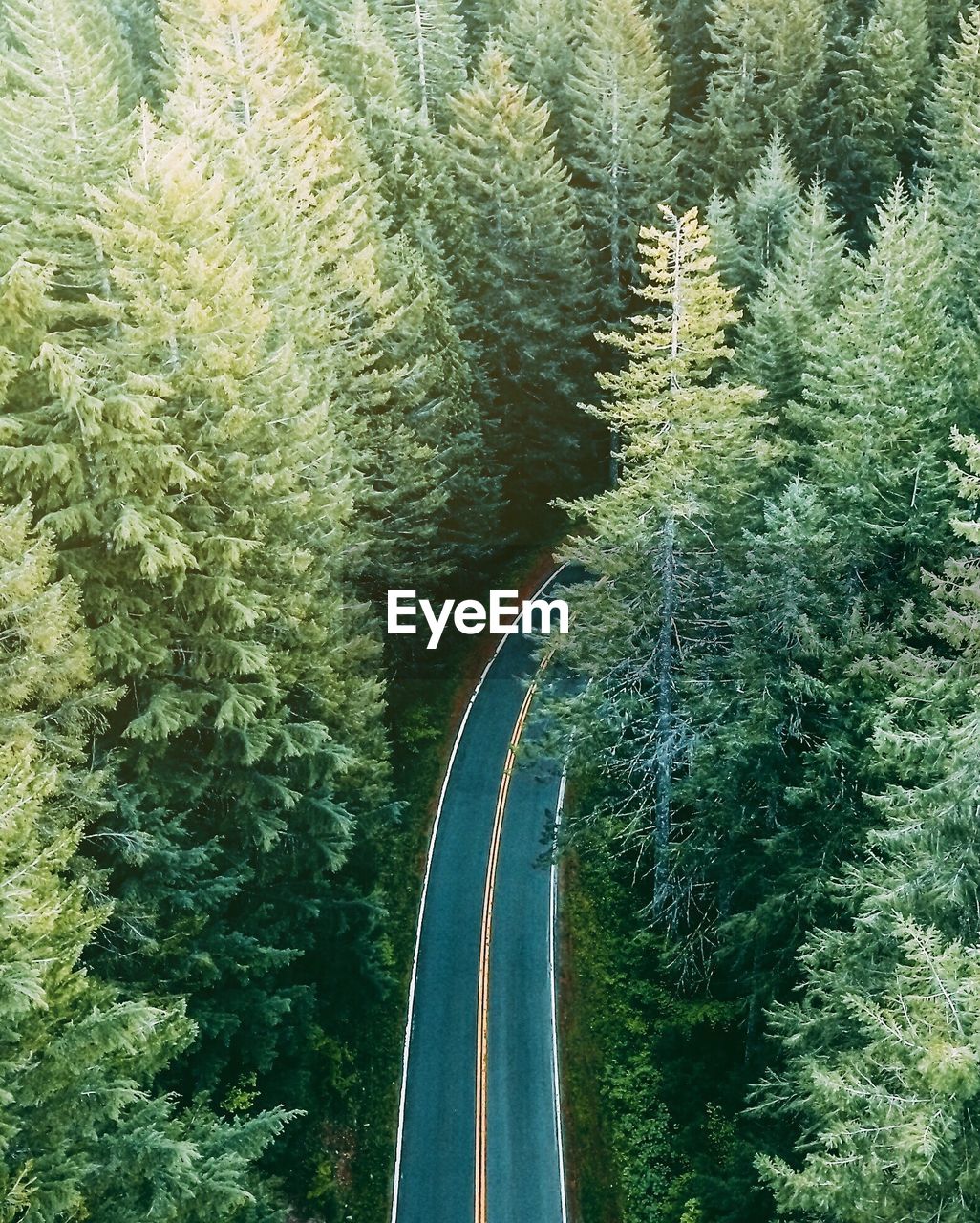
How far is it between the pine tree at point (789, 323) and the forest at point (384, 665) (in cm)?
13

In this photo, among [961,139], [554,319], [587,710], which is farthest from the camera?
[554,319]

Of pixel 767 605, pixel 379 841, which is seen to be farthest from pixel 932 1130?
pixel 379 841

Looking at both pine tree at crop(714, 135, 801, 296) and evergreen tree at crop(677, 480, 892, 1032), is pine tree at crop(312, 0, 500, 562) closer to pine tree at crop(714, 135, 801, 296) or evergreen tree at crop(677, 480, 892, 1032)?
pine tree at crop(714, 135, 801, 296)

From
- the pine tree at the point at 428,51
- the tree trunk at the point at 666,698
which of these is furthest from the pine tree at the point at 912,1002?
the pine tree at the point at 428,51

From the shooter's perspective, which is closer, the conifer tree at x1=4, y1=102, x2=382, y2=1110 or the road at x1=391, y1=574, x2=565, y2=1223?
the conifer tree at x1=4, y1=102, x2=382, y2=1110

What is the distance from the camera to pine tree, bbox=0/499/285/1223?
1125 cm

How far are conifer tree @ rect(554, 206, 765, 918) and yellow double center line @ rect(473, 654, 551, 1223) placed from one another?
188cm

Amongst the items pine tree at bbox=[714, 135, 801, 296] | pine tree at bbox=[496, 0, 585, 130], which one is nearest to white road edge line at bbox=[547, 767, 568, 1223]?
pine tree at bbox=[714, 135, 801, 296]

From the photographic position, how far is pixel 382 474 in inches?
1067

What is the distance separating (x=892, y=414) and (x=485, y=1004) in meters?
17.3

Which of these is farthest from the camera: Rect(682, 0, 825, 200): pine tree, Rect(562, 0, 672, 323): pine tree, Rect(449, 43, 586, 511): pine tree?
Rect(682, 0, 825, 200): pine tree

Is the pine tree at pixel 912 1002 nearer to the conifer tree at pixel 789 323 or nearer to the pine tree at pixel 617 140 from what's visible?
the conifer tree at pixel 789 323

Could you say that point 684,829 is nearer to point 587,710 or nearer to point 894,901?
point 587,710

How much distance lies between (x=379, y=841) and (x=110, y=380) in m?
17.3
